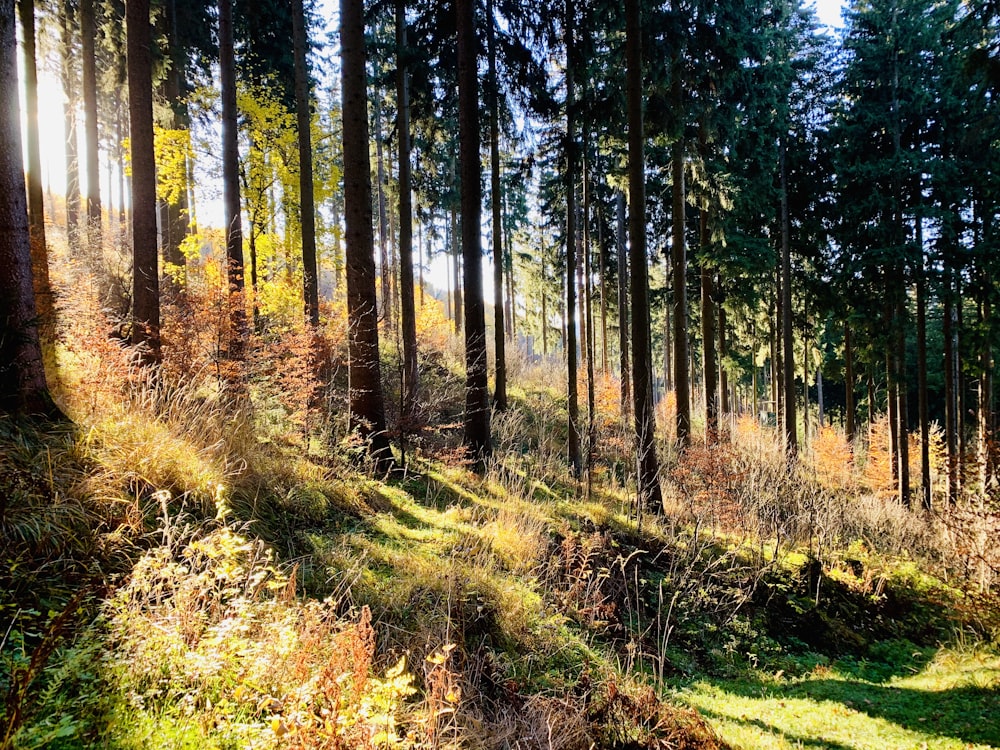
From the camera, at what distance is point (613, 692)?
12.3 ft

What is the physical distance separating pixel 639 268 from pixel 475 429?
13.6ft

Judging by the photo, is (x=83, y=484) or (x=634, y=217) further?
(x=634, y=217)

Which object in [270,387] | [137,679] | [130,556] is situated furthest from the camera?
[270,387]

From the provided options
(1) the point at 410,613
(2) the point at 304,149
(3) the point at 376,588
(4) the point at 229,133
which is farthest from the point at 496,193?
(1) the point at 410,613

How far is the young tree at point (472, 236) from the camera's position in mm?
8648

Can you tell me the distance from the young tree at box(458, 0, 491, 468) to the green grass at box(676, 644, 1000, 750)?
16.8ft

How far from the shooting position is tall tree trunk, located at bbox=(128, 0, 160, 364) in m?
6.93

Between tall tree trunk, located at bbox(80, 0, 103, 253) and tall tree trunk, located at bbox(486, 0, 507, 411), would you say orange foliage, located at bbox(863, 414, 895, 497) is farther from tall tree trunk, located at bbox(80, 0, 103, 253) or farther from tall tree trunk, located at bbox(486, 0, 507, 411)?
tall tree trunk, located at bbox(80, 0, 103, 253)

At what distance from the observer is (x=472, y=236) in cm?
889

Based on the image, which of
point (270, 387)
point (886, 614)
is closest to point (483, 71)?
point (270, 387)

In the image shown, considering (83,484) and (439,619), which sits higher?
(83,484)

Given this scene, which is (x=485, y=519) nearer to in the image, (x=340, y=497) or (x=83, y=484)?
(x=340, y=497)

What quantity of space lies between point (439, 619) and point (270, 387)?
474 centimetres

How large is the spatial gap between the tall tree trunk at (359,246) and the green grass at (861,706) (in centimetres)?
514
